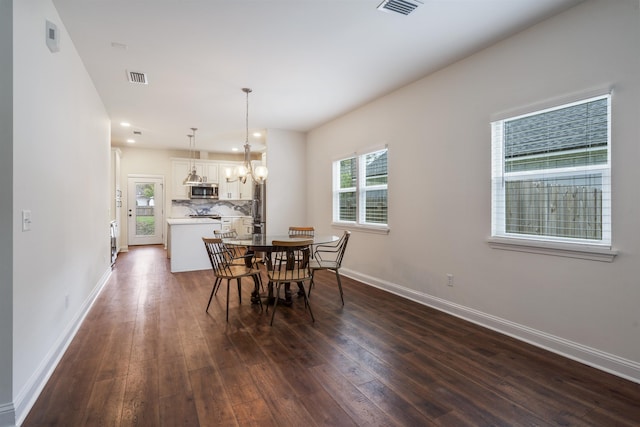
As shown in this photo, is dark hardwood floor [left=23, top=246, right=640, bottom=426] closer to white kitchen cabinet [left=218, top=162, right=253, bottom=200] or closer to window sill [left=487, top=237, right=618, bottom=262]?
window sill [left=487, top=237, right=618, bottom=262]

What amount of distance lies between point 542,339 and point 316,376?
1963mm

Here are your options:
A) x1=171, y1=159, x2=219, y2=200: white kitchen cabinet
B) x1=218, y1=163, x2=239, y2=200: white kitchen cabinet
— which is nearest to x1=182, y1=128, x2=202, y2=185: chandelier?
x1=171, y1=159, x2=219, y2=200: white kitchen cabinet

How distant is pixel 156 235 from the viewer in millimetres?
9148

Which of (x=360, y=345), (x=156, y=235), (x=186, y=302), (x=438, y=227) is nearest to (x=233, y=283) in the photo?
(x=186, y=302)

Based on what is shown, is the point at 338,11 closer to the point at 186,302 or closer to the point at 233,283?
the point at 186,302

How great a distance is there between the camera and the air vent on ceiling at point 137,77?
3.74m

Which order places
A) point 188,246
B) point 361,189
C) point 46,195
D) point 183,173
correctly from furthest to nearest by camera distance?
point 183,173 < point 188,246 < point 361,189 < point 46,195

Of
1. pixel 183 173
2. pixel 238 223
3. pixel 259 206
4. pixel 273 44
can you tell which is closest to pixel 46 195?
pixel 273 44

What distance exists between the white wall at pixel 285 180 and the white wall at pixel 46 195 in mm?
3136

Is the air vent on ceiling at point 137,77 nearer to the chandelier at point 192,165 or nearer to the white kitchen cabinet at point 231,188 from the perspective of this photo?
the chandelier at point 192,165

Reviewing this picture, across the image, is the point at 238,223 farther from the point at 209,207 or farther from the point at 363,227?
the point at 363,227

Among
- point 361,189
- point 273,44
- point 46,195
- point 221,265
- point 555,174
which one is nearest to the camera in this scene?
point 46,195
